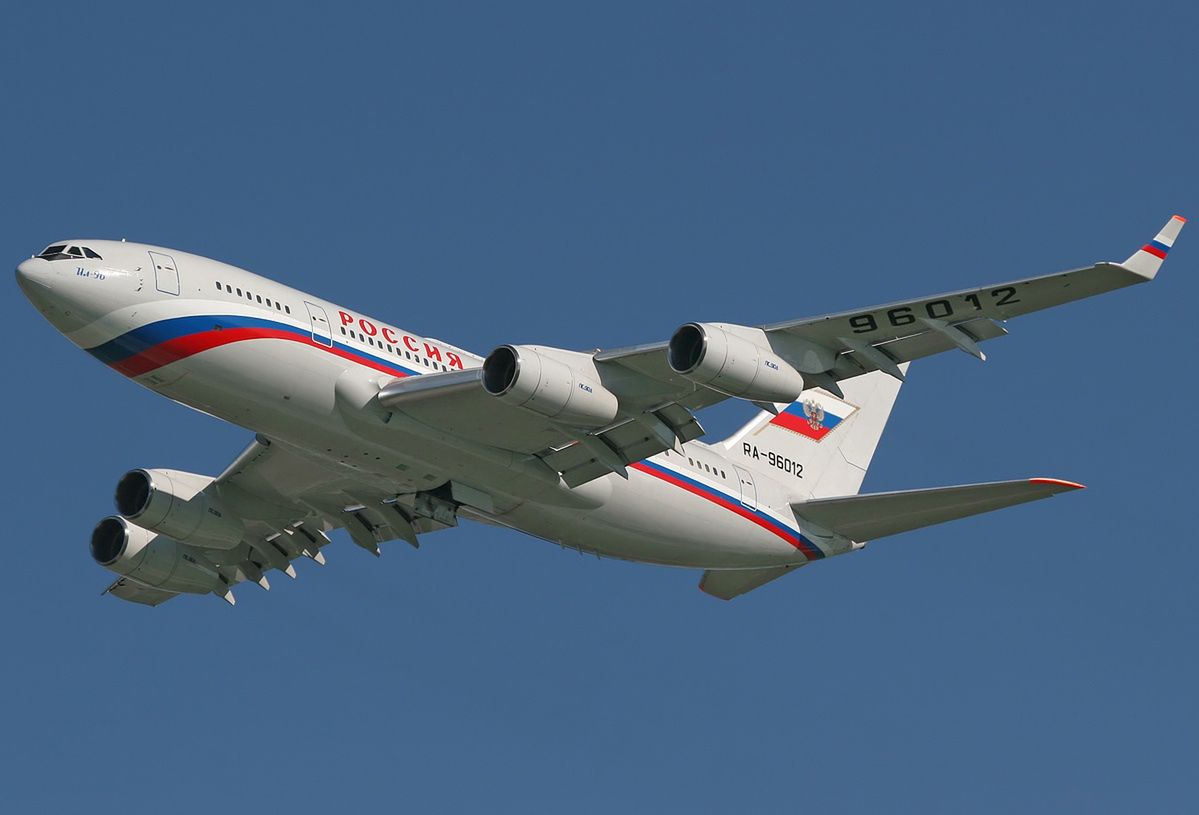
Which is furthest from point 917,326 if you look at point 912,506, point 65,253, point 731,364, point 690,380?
point 65,253

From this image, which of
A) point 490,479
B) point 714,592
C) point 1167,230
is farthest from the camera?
point 714,592

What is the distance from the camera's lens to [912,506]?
1754 inches

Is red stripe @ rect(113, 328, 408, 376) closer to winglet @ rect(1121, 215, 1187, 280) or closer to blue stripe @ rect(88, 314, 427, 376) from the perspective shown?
blue stripe @ rect(88, 314, 427, 376)

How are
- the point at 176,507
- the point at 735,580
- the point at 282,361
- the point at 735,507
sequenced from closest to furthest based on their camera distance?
the point at 282,361 → the point at 176,507 → the point at 735,507 → the point at 735,580

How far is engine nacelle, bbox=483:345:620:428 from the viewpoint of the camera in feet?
125

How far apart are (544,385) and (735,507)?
921 centimetres

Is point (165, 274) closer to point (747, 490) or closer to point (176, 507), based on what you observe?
point (176, 507)

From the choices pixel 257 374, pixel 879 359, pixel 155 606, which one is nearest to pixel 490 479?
pixel 257 374

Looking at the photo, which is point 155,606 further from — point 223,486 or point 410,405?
point 410,405

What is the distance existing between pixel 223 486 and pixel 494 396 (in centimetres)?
1075

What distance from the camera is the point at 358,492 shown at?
146 feet

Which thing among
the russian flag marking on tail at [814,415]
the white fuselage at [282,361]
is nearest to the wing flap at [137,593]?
the white fuselage at [282,361]

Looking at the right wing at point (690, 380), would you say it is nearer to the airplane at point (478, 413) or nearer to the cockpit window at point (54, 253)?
the airplane at point (478, 413)

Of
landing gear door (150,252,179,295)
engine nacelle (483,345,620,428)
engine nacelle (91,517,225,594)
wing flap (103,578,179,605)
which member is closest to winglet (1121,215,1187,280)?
engine nacelle (483,345,620,428)
